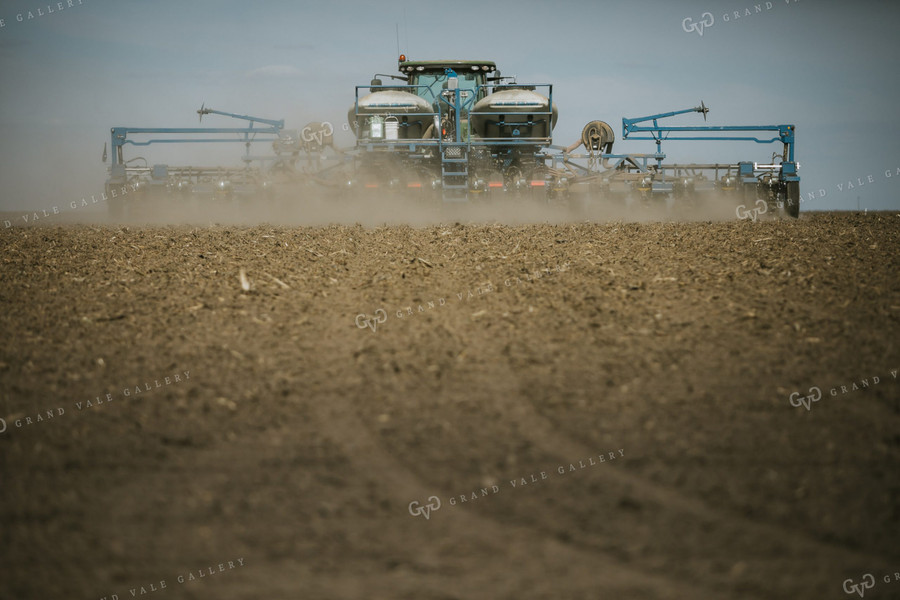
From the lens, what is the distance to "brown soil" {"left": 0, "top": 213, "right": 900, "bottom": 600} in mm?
3150

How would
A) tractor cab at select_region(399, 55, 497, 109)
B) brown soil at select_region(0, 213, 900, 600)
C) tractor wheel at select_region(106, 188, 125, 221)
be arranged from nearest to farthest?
brown soil at select_region(0, 213, 900, 600) < tractor cab at select_region(399, 55, 497, 109) < tractor wheel at select_region(106, 188, 125, 221)

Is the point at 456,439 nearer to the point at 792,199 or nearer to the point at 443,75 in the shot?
the point at 443,75

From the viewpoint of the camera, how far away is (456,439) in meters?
4.19

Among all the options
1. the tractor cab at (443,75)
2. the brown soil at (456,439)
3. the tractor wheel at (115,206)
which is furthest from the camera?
the tractor wheel at (115,206)

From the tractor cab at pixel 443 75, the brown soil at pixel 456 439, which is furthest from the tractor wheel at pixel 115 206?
the brown soil at pixel 456 439

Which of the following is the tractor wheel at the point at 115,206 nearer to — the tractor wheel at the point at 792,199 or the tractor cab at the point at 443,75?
the tractor cab at the point at 443,75

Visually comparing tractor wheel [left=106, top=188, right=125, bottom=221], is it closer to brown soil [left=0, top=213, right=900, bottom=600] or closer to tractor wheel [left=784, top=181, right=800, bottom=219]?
brown soil [left=0, top=213, right=900, bottom=600]

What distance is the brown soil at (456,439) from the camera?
3.15 m

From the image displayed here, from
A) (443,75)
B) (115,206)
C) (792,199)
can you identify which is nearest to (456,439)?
(443,75)

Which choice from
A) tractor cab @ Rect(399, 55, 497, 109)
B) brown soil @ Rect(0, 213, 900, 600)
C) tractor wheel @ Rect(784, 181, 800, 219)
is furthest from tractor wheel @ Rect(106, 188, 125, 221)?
tractor wheel @ Rect(784, 181, 800, 219)

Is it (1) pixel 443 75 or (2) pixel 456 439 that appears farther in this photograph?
(1) pixel 443 75

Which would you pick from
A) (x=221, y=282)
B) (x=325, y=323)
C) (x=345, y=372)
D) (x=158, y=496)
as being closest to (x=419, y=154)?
(x=221, y=282)

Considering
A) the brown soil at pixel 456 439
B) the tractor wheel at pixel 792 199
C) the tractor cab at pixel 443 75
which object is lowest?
the brown soil at pixel 456 439

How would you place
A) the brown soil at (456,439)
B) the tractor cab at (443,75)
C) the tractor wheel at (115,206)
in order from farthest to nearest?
the tractor wheel at (115,206)
the tractor cab at (443,75)
the brown soil at (456,439)
